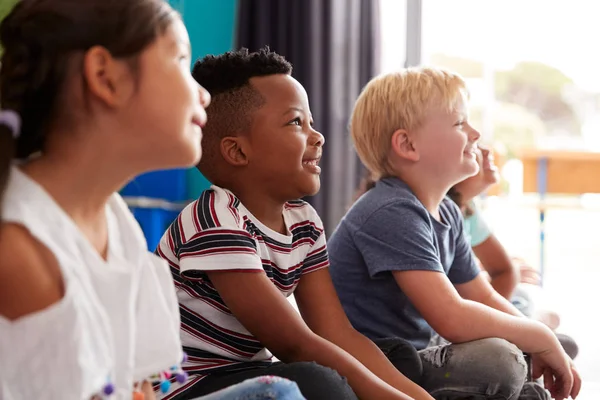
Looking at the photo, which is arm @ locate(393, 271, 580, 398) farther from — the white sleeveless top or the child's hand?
the white sleeveless top

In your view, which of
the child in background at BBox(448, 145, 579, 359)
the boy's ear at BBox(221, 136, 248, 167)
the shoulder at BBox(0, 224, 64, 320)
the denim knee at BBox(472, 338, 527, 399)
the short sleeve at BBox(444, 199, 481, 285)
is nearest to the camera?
the shoulder at BBox(0, 224, 64, 320)

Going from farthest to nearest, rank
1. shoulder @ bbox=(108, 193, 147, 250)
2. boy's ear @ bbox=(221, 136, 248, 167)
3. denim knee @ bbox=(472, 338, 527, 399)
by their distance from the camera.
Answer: denim knee @ bbox=(472, 338, 527, 399)
boy's ear @ bbox=(221, 136, 248, 167)
shoulder @ bbox=(108, 193, 147, 250)

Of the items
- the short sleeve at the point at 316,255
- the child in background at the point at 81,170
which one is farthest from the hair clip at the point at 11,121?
the short sleeve at the point at 316,255

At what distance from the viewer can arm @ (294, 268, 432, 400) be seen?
131cm

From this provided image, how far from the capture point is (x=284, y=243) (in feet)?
4.15

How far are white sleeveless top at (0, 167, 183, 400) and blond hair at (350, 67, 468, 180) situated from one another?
86cm

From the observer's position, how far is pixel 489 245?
6.73 feet

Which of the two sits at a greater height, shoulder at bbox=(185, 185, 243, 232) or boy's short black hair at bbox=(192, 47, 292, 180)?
boy's short black hair at bbox=(192, 47, 292, 180)

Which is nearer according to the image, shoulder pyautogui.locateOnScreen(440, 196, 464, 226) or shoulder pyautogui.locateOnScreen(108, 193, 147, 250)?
shoulder pyautogui.locateOnScreen(108, 193, 147, 250)

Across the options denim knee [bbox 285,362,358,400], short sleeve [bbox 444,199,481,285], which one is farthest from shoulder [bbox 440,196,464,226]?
denim knee [bbox 285,362,358,400]

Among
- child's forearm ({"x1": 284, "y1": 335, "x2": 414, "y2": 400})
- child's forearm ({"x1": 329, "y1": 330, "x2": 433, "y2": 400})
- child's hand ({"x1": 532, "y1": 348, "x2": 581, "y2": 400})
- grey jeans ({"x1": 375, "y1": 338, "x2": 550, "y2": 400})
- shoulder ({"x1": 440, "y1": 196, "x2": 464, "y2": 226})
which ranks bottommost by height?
child's hand ({"x1": 532, "y1": 348, "x2": 581, "y2": 400})

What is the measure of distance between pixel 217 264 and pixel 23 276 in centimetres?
45

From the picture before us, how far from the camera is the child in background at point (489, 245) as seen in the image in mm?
1960

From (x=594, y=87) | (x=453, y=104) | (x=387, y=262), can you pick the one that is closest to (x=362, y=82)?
(x=453, y=104)
